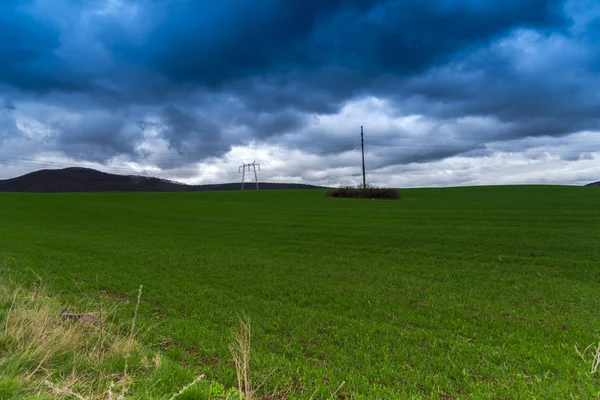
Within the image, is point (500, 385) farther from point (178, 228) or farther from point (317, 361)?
point (178, 228)

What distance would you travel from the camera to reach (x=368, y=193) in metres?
52.2

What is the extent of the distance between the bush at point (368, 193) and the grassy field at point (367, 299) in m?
31.3

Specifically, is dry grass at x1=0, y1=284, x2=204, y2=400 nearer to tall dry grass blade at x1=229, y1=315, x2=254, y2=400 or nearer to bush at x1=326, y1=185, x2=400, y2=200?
tall dry grass blade at x1=229, y1=315, x2=254, y2=400

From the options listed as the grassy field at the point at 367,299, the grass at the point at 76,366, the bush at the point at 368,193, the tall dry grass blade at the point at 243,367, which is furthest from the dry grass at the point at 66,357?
the bush at the point at 368,193

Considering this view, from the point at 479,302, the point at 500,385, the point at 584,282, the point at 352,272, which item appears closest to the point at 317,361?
the point at 500,385

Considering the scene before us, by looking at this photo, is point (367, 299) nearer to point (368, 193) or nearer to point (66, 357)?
→ point (66, 357)

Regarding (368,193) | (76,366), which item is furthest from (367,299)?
(368,193)

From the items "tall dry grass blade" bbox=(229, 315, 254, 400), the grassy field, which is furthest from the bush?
"tall dry grass blade" bbox=(229, 315, 254, 400)

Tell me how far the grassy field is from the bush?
3126 centimetres

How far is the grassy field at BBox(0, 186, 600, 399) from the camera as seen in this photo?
16.5 ft

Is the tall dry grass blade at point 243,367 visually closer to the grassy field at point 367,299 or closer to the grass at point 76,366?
the grassy field at point 367,299

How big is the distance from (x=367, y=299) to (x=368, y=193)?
44394 mm

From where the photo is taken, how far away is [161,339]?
637cm

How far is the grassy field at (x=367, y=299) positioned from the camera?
5031 mm
